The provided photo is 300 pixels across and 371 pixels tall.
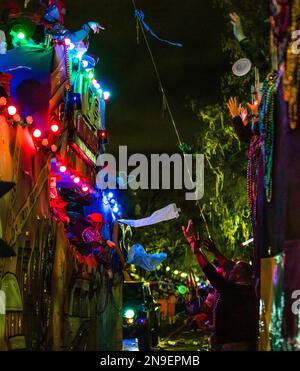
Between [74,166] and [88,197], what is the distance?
3.06ft

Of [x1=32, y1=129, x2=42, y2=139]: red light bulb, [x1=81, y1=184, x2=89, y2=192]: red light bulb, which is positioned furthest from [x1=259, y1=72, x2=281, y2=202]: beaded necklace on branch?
[x1=81, y1=184, x2=89, y2=192]: red light bulb

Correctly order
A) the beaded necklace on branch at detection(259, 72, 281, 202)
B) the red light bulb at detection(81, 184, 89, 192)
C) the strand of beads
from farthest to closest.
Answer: the red light bulb at detection(81, 184, 89, 192)
the strand of beads
the beaded necklace on branch at detection(259, 72, 281, 202)

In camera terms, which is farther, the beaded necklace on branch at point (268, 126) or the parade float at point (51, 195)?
the parade float at point (51, 195)

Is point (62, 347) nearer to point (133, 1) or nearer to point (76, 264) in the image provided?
point (76, 264)

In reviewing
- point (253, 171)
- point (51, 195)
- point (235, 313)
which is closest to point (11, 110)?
point (253, 171)

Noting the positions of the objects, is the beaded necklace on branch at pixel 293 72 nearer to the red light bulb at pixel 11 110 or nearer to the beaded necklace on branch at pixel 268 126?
the beaded necklace on branch at pixel 268 126

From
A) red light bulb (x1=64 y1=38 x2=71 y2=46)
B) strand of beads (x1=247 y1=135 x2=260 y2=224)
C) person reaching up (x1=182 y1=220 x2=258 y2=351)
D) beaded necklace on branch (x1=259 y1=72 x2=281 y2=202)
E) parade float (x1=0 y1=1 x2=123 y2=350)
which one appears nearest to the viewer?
beaded necklace on branch (x1=259 y1=72 x2=281 y2=202)

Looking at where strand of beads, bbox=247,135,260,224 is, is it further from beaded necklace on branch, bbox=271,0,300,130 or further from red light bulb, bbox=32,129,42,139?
red light bulb, bbox=32,129,42,139

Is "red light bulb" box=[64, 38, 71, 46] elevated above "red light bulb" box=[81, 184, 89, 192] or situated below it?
above

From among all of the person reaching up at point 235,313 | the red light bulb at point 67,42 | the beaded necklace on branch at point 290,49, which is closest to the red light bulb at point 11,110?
the person reaching up at point 235,313

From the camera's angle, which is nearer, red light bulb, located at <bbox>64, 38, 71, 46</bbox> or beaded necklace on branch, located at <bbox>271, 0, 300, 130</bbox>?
beaded necklace on branch, located at <bbox>271, 0, 300, 130</bbox>

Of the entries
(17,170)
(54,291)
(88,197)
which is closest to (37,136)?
(17,170)

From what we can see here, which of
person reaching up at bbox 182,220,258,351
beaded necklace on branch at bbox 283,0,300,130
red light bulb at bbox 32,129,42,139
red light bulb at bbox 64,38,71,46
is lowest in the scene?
person reaching up at bbox 182,220,258,351

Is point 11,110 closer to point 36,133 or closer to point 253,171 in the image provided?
point 36,133
